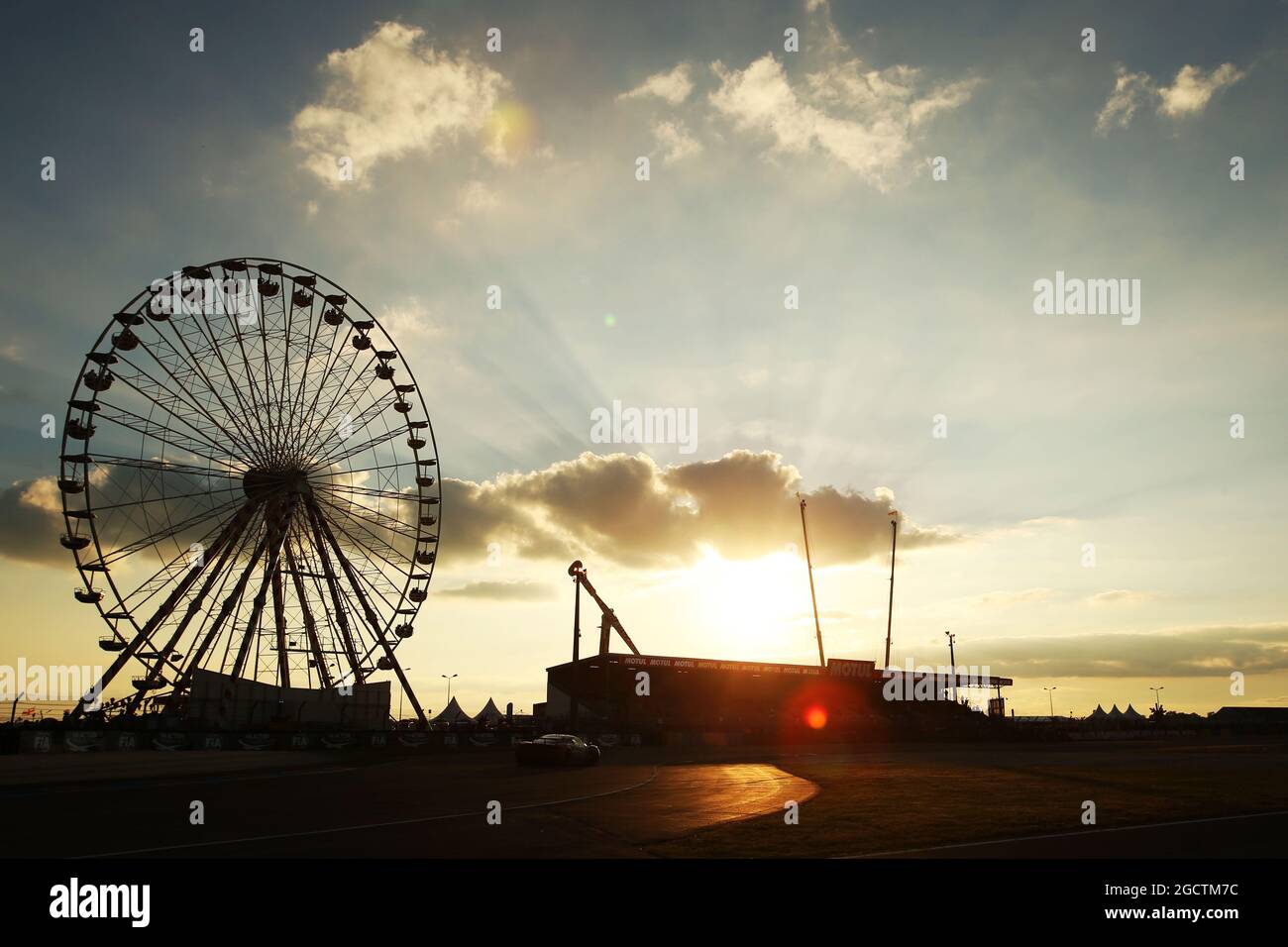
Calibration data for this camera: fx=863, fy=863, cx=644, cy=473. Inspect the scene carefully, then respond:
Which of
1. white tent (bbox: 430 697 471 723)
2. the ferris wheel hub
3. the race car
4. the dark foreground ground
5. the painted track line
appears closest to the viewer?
the painted track line

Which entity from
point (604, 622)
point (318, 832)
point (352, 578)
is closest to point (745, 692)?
point (604, 622)

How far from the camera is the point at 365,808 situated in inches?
723

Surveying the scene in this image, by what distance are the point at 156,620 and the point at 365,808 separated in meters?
32.8

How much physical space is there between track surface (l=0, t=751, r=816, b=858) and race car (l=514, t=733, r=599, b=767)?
2518 millimetres

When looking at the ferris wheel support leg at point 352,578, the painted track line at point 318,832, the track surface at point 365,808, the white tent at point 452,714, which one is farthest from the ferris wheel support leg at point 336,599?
the white tent at point 452,714

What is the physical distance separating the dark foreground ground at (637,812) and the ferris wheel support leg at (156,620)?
13.3 meters

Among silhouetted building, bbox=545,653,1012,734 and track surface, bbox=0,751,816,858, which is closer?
track surface, bbox=0,751,816,858

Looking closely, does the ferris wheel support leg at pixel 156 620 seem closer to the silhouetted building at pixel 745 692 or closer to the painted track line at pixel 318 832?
the painted track line at pixel 318 832

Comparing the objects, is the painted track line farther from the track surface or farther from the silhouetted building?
the silhouetted building

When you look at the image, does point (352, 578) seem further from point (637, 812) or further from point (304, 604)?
point (637, 812)

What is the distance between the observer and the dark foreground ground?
1338 cm

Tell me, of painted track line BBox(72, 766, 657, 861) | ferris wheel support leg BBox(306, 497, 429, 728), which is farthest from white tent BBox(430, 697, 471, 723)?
painted track line BBox(72, 766, 657, 861)

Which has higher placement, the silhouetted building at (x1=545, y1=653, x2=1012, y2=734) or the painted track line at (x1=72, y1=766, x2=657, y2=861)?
the painted track line at (x1=72, y1=766, x2=657, y2=861)
